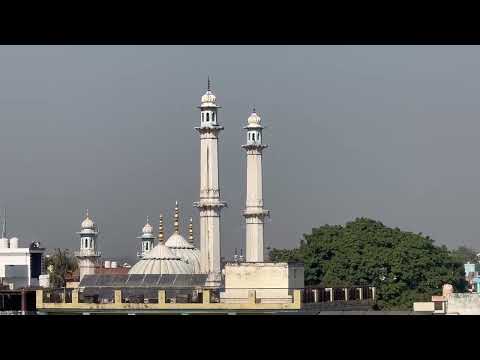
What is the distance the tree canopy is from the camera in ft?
121

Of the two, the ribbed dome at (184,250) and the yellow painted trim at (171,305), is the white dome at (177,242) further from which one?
the yellow painted trim at (171,305)

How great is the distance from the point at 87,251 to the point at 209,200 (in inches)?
346

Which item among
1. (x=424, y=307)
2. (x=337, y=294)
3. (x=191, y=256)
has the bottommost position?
(x=424, y=307)

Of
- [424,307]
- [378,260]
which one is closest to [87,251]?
[378,260]

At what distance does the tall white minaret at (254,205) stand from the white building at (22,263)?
8955 mm

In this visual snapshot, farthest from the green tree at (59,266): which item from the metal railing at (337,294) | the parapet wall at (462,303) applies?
the parapet wall at (462,303)

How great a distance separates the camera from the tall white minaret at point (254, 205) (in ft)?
137

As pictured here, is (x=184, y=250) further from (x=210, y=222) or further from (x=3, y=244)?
(x=3, y=244)

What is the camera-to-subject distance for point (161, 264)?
38406mm
